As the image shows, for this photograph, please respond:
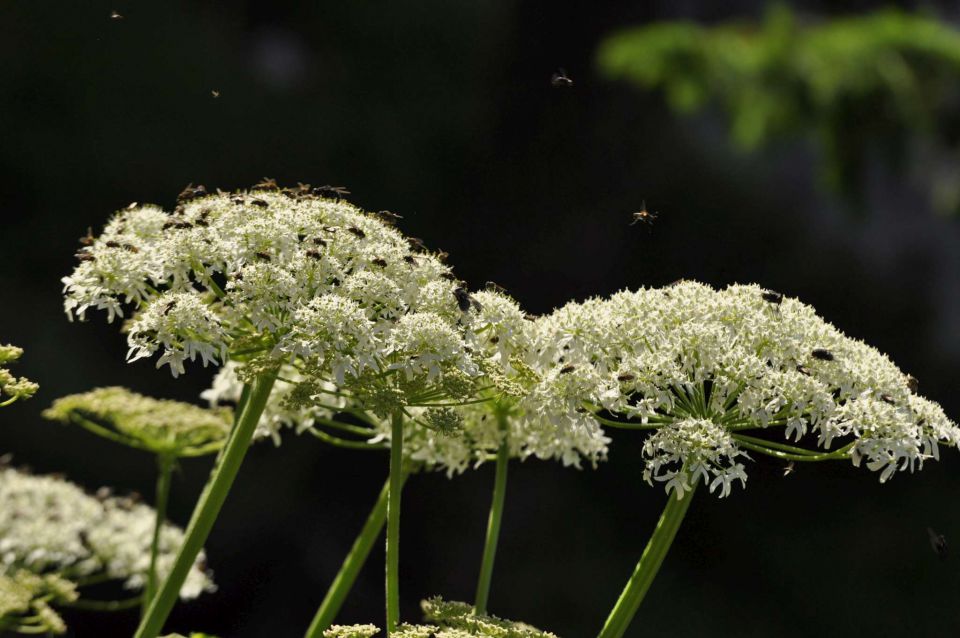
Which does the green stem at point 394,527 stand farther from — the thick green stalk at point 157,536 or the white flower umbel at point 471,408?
the thick green stalk at point 157,536

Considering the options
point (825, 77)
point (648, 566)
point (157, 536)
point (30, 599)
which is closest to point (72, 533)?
point (30, 599)

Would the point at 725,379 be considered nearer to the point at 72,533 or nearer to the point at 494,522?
the point at 494,522

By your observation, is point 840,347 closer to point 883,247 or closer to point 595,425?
point 595,425

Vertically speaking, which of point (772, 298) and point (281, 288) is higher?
point (772, 298)

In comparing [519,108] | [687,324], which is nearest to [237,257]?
[687,324]

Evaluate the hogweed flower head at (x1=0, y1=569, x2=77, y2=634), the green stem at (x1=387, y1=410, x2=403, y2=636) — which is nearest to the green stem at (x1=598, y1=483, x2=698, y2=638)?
the green stem at (x1=387, y1=410, x2=403, y2=636)
